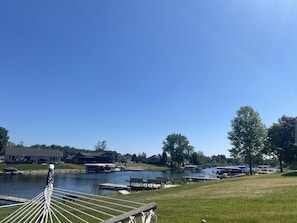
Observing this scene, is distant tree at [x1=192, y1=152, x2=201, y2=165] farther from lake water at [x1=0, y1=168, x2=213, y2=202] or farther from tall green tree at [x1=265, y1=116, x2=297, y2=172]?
tall green tree at [x1=265, y1=116, x2=297, y2=172]

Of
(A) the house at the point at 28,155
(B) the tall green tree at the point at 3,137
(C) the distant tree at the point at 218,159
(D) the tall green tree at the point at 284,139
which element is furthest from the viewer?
(C) the distant tree at the point at 218,159

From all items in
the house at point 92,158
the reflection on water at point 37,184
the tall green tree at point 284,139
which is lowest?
the reflection on water at point 37,184

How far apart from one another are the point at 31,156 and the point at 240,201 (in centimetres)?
8894

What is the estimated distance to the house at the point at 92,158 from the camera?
11010 cm

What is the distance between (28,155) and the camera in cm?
8894

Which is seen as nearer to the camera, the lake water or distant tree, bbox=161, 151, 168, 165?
the lake water

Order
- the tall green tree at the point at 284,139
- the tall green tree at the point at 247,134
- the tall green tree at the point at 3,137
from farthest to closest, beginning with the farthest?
the tall green tree at the point at 3,137
the tall green tree at the point at 247,134
the tall green tree at the point at 284,139

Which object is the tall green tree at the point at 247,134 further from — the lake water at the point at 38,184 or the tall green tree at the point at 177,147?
the tall green tree at the point at 177,147

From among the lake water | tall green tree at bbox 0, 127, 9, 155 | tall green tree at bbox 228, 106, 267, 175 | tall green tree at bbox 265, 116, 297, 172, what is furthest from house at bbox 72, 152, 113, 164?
tall green tree at bbox 265, 116, 297, 172

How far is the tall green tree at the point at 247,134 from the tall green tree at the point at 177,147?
75.7 meters

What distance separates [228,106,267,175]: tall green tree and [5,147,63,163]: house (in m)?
65.7

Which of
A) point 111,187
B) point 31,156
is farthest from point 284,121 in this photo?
point 31,156

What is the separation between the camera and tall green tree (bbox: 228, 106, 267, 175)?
46.0 metres

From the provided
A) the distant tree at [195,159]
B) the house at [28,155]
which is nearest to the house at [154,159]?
the distant tree at [195,159]
